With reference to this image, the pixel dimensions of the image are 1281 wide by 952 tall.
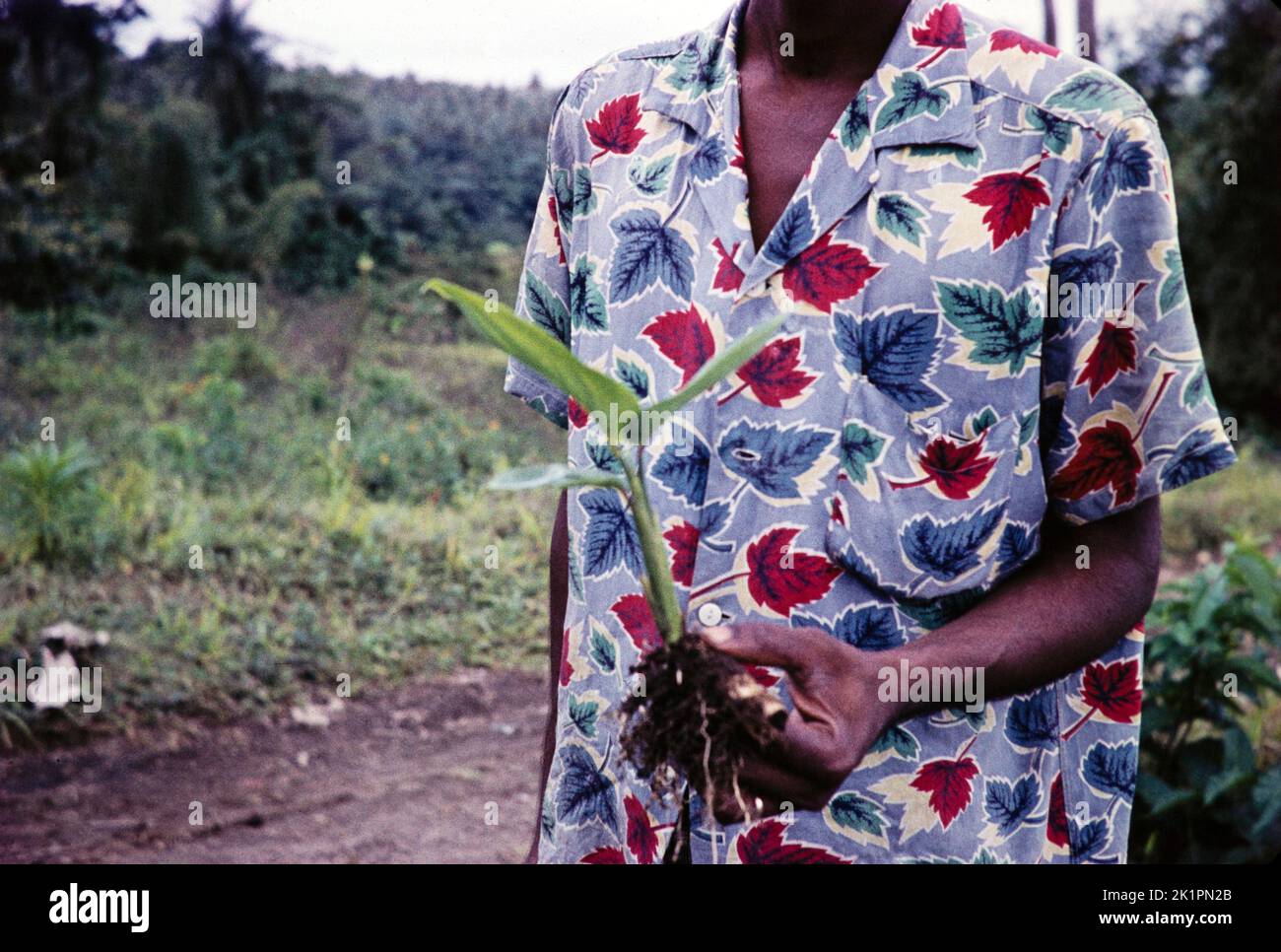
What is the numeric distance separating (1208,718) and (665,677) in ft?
6.61

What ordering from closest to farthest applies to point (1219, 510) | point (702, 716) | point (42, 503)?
point (702, 716) → point (42, 503) → point (1219, 510)

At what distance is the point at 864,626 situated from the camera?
3.84ft

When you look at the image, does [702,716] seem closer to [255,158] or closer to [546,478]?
[546,478]

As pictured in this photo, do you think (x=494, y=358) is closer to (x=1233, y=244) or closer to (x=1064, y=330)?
(x=1233, y=244)

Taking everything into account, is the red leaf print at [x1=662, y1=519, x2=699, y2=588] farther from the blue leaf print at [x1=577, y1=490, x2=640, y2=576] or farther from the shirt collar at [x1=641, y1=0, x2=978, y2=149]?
the shirt collar at [x1=641, y1=0, x2=978, y2=149]

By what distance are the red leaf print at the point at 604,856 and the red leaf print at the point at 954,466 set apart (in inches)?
19.4

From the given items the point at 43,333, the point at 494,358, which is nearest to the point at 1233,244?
the point at 494,358

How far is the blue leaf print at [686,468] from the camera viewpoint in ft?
3.97

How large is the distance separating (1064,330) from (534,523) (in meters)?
4.05

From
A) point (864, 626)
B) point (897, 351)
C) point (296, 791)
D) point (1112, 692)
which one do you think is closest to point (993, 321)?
point (897, 351)

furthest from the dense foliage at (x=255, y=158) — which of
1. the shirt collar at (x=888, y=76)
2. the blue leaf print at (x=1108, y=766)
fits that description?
the blue leaf print at (x=1108, y=766)

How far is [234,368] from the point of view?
5922 millimetres

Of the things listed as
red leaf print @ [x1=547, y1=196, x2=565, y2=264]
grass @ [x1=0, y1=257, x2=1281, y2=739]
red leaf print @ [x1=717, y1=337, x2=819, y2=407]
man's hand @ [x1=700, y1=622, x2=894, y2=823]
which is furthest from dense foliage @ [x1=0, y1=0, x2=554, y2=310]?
man's hand @ [x1=700, y1=622, x2=894, y2=823]

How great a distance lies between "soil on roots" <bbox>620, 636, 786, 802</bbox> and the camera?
99 centimetres
